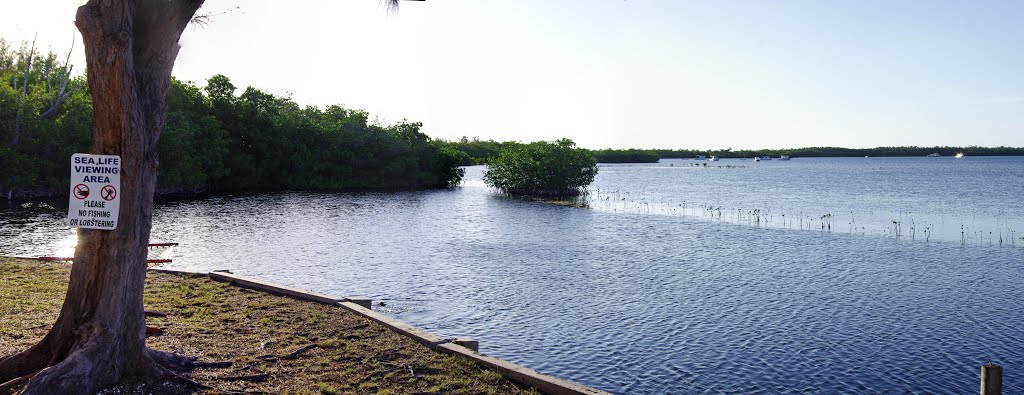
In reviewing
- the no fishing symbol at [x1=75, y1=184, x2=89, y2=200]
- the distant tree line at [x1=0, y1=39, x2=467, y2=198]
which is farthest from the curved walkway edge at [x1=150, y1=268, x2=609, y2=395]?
the distant tree line at [x1=0, y1=39, x2=467, y2=198]

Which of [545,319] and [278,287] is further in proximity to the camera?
[545,319]

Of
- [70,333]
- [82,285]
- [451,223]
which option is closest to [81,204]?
[82,285]

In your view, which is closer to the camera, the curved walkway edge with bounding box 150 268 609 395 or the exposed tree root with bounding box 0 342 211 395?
the exposed tree root with bounding box 0 342 211 395

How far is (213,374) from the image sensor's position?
8.55 meters

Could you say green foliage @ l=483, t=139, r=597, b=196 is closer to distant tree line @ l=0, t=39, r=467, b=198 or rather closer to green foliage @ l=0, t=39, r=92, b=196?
distant tree line @ l=0, t=39, r=467, b=198

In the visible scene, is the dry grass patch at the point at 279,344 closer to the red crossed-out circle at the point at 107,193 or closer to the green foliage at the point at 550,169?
the red crossed-out circle at the point at 107,193

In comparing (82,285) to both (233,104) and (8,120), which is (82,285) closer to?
(8,120)

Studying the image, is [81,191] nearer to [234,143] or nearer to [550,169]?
[550,169]

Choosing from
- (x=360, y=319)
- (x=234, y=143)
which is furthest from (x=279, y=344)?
(x=234, y=143)

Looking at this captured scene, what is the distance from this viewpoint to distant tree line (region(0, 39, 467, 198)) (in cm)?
5047

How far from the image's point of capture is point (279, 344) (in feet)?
34.7

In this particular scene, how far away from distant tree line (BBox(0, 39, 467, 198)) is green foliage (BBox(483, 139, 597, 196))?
19563 millimetres

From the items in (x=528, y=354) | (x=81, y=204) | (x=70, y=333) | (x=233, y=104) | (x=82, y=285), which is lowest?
(x=528, y=354)

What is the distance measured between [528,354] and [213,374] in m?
6.16
